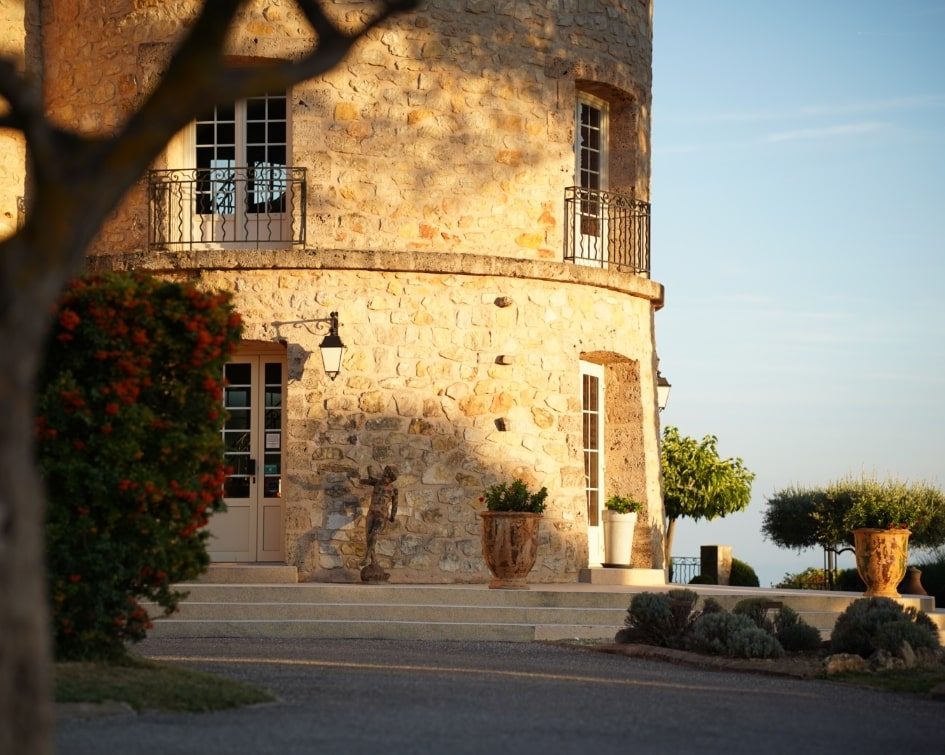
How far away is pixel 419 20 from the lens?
16.4 m

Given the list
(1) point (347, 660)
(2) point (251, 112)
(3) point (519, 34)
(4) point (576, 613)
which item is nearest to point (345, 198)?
(2) point (251, 112)

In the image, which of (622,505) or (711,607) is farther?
(622,505)

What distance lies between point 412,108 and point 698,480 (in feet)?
26.3

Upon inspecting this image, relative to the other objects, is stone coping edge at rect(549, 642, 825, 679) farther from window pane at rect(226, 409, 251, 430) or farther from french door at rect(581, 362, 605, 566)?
window pane at rect(226, 409, 251, 430)

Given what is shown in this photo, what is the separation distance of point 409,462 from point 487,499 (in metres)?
1.48

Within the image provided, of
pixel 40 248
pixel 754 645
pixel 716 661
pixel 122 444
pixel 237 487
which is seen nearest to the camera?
pixel 40 248

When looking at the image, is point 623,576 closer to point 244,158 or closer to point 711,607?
point 711,607

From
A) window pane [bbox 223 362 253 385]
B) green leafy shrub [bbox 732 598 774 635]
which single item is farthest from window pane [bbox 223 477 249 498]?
green leafy shrub [bbox 732 598 774 635]

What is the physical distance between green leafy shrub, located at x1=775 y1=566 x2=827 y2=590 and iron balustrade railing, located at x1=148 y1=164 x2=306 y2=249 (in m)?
9.39

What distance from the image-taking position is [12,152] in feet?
56.4

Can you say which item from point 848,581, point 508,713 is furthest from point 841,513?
point 508,713

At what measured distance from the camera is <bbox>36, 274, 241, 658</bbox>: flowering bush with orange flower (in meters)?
8.54

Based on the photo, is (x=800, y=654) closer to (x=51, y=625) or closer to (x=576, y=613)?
(x=576, y=613)

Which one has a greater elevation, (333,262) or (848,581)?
(333,262)
